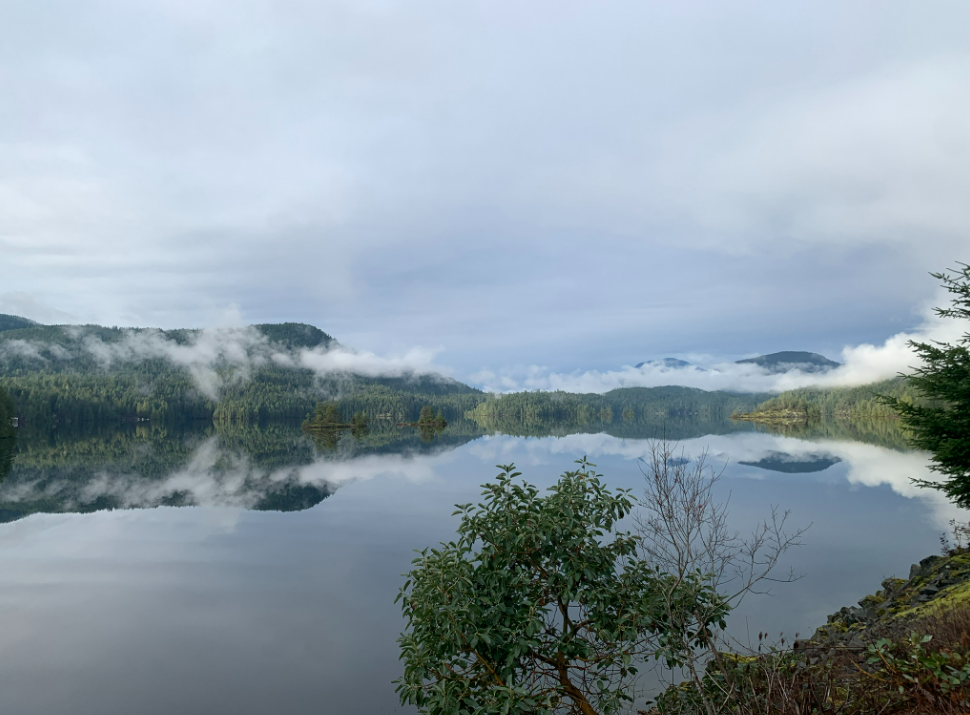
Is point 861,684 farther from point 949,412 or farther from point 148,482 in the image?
point 148,482

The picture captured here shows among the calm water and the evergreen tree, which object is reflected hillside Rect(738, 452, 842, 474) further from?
the evergreen tree

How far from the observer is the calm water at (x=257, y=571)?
40.9ft

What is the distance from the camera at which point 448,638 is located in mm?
6727

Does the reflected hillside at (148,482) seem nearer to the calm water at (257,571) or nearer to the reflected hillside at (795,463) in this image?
the calm water at (257,571)

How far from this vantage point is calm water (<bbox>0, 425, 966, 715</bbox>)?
12.5 m

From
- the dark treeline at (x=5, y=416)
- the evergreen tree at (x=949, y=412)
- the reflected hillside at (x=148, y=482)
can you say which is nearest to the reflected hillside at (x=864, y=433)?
the evergreen tree at (x=949, y=412)

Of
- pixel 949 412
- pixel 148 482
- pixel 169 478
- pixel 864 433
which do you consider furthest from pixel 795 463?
pixel 864 433

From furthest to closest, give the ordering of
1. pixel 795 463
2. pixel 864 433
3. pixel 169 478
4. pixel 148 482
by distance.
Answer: pixel 864 433 < pixel 795 463 < pixel 169 478 < pixel 148 482

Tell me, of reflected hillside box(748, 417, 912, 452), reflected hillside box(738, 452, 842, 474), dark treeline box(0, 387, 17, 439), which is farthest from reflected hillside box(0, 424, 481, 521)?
reflected hillside box(748, 417, 912, 452)

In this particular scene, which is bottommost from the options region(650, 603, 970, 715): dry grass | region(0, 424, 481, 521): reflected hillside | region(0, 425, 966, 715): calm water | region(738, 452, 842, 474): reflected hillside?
region(0, 424, 481, 521): reflected hillside

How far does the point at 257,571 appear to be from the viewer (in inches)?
811

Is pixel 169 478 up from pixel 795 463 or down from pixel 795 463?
down

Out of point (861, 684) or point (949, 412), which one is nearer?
point (861, 684)

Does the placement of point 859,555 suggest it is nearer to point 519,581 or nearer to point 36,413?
point 519,581
